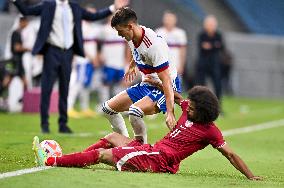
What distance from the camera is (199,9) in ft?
98.5

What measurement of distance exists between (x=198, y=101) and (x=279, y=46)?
21.1 meters

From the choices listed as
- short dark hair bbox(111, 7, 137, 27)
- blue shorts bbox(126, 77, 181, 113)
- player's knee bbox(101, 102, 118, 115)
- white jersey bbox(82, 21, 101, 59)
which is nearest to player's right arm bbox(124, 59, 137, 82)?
blue shorts bbox(126, 77, 181, 113)

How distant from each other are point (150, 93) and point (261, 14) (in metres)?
19.3

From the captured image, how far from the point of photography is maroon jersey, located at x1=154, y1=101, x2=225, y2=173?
10016 mm

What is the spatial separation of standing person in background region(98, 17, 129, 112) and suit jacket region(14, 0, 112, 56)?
6.20m

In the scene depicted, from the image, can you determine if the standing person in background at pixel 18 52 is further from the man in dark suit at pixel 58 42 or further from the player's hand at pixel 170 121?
the player's hand at pixel 170 121

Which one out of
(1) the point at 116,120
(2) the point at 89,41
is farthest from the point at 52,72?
(2) the point at 89,41

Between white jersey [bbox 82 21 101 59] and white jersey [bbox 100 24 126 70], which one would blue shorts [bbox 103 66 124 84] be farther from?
white jersey [bbox 82 21 101 59]

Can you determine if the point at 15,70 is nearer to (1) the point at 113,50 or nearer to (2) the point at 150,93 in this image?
(1) the point at 113,50

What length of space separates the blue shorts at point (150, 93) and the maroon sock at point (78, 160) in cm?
166

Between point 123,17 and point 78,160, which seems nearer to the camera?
point 78,160

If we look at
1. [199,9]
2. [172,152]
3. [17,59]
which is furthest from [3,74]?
[172,152]

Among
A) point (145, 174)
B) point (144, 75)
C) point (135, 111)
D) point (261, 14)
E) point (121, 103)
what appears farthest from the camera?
point (261, 14)

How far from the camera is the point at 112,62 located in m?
22.5
